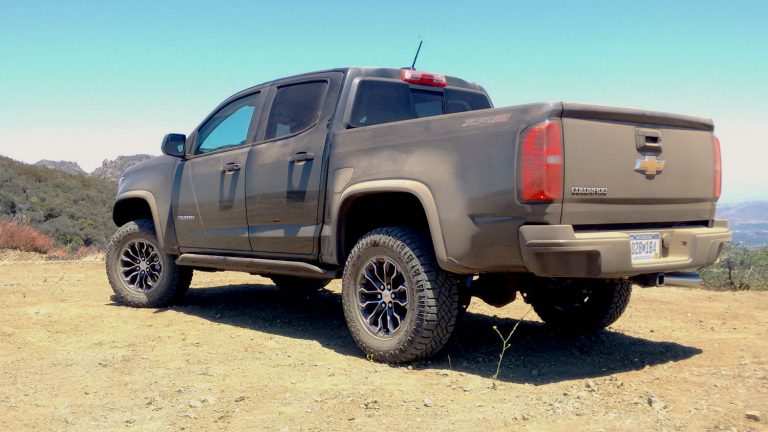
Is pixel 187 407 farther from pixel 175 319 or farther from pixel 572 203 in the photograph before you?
pixel 175 319

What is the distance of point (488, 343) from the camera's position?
4930 mm

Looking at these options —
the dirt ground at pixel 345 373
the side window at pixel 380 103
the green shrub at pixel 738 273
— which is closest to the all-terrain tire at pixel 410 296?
the dirt ground at pixel 345 373

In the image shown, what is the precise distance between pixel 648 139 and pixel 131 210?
5.10 metres

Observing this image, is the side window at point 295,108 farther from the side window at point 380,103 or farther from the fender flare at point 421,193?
the fender flare at point 421,193

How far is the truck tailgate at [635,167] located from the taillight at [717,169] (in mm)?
55

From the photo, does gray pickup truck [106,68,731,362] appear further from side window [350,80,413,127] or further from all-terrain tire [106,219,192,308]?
all-terrain tire [106,219,192,308]

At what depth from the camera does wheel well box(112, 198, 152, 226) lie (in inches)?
268

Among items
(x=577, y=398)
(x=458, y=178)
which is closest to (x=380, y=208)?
(x=458, y=178)

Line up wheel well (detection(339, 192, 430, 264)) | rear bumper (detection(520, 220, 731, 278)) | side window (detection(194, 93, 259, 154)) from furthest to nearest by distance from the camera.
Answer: side window (detection(194, 93, 259, 154)), wheel well (detection(339, 192, 430, 264)), rear bumper (detection(520, 220, 731, 278))

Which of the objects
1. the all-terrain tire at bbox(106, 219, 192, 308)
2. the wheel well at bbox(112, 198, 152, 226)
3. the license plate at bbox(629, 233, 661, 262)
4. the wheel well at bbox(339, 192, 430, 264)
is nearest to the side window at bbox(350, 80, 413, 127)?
the wheel well at bbox(339, 192, 430, 264)

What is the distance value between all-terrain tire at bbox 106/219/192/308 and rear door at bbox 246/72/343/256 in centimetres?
140

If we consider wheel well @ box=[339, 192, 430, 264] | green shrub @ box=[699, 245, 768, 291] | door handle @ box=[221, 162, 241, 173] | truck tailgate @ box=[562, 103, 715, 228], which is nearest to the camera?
truck tailgate @ box=[562, 103, 715, 228]

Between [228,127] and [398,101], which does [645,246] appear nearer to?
[398,101]

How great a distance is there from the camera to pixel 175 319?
5.93 m
